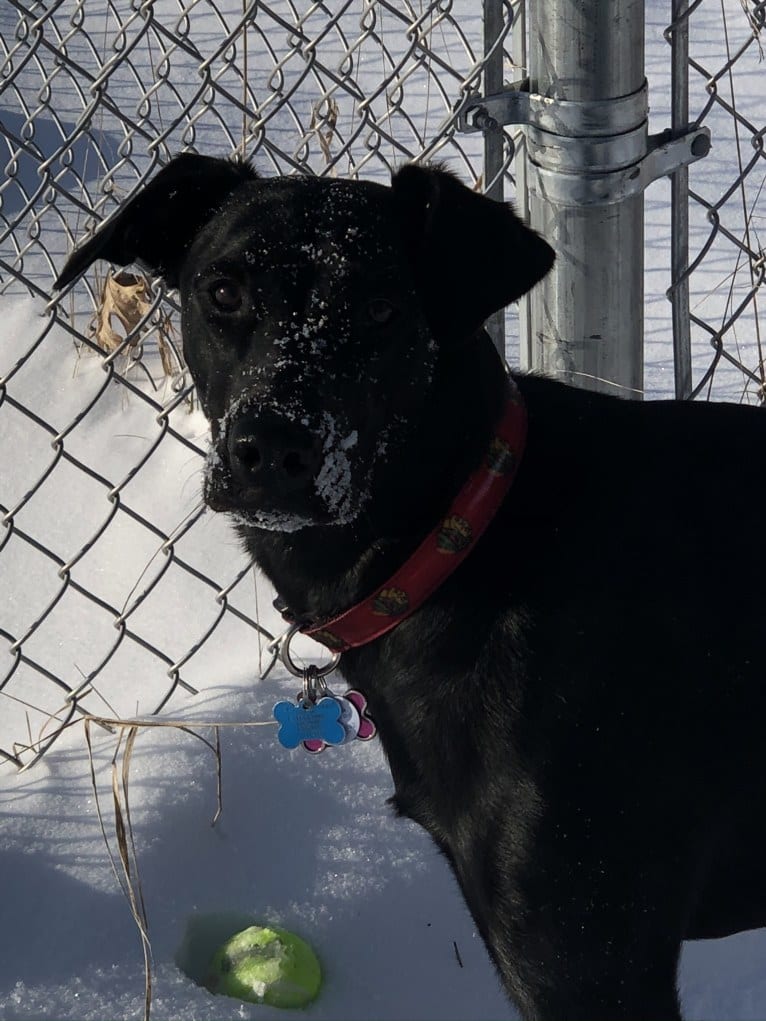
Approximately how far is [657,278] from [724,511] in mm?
2767

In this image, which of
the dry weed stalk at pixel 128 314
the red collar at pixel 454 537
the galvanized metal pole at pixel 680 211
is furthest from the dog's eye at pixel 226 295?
the dry weed stalk at pixel 128 314

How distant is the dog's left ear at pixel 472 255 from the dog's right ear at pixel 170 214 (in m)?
0.37

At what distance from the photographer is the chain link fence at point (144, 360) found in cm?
265

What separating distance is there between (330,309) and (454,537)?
1.22ft

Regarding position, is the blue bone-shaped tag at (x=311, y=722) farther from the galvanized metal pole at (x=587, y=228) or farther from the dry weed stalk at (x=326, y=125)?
the dry weed stalk at (x=326, y=125)

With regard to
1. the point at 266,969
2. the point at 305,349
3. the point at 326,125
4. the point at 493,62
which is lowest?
the point at 266,969

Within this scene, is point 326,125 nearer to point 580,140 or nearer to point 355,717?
point 580,140

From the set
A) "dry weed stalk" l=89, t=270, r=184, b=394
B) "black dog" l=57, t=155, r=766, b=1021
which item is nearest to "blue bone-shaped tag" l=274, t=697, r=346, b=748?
"black dog" l=57, t=155, r=766, b=1021

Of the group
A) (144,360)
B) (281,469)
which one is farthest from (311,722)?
(144,360)

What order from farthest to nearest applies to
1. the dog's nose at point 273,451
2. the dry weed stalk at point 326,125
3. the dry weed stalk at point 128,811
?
1. the dry weed stalk at point 326,125
2. the dry weed stalk at point 128,811
3. the dog's nose at point 273,451

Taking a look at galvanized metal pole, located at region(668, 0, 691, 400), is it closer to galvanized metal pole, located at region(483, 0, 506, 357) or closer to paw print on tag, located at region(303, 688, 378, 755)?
galvanized metal pole, located at region(483, 0, 506, 357)

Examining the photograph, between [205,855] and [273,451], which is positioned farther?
[205,855]

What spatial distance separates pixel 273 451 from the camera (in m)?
1.63

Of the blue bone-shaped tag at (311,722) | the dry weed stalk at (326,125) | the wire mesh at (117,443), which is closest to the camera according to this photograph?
the blue bone-shaped tag at (311,722)
